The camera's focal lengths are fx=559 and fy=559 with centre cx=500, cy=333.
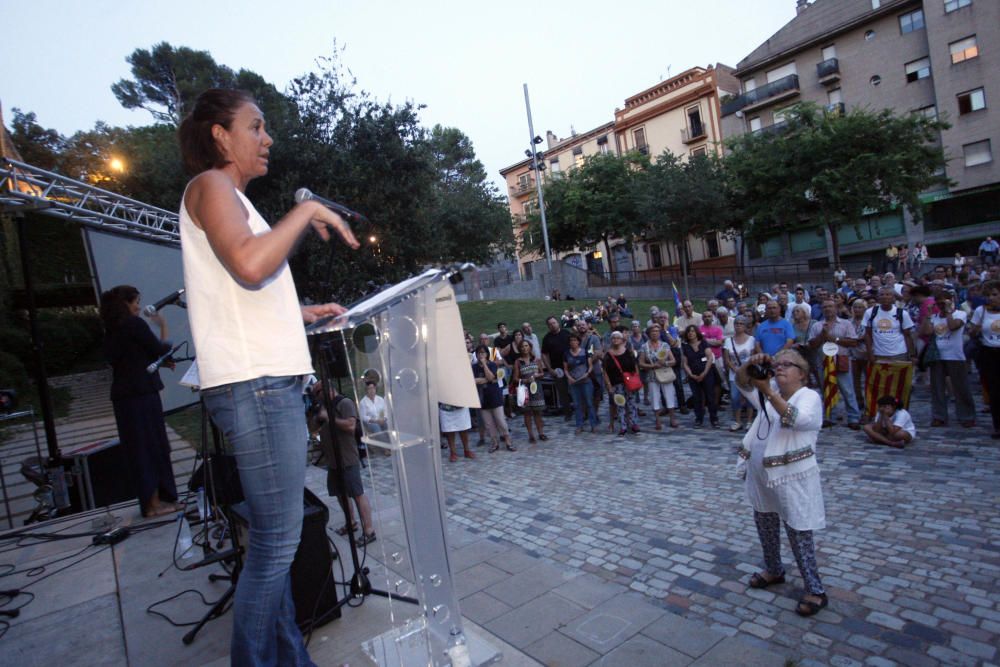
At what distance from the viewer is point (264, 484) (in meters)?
1.75

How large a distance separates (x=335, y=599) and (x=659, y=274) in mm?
38247

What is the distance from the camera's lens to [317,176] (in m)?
14.9

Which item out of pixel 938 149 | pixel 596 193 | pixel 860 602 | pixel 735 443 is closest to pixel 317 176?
pixel 735 443

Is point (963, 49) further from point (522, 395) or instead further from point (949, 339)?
point (522, 395)

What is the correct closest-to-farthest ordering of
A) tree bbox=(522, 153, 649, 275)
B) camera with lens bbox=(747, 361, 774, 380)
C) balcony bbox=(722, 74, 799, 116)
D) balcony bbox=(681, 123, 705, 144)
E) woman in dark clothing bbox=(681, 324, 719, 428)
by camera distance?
1. camera with lens bbox=(747, 361, 774, 380)
2. woman in dark clothing bbox=(681, 324, 719, 428)
3. balcony bbox=(722, 74, 799, 116)
4. tree bbox=(522, 153, 649, 275)
5. balcony bbox=(681, 123, 705, 144)

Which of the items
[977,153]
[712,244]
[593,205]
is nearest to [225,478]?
[593,205]

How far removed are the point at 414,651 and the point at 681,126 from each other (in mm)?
42429

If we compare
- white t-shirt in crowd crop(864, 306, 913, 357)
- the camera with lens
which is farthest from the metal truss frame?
white t-shirt in crowd crop(864, 306, 913, 357)

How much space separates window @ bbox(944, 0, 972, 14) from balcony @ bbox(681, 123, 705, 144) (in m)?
13.5

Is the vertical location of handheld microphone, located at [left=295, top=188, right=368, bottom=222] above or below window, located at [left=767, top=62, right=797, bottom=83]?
below

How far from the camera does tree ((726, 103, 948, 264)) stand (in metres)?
26.0

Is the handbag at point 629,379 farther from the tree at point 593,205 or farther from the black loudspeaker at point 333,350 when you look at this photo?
the tree at point 593,205

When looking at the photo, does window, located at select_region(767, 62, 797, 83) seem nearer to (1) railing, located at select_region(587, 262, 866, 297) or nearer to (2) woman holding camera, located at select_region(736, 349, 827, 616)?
(1) railing, located at select_region(587, 262, 866, 297)

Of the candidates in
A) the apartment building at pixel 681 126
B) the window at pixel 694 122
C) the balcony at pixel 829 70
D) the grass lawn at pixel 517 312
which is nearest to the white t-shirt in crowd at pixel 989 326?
the grass lawn at pixel 517 312
